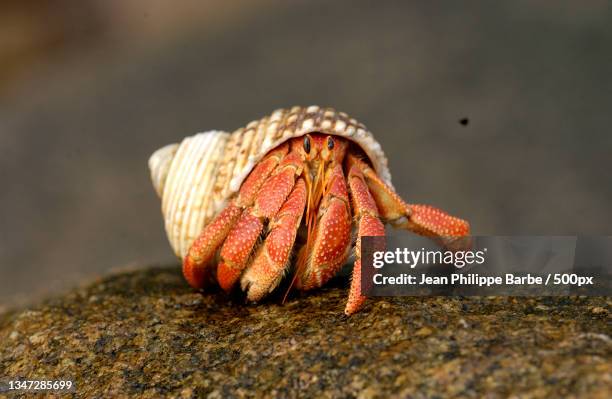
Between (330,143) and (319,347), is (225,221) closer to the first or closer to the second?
(330,143)

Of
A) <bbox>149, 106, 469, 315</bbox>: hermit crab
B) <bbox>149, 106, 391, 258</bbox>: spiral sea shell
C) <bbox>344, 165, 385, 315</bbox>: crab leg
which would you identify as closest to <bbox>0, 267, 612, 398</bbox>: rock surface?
<bbox>344, 165, 385, 315</bbox>: crab leg

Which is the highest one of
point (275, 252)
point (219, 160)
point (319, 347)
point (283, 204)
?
point (219, 160)

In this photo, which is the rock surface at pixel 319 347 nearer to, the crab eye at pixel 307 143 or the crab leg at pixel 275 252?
the crab leg at pixel 275 252

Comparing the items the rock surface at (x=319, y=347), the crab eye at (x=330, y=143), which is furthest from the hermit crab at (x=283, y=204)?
the rock surface at (x=319, y=347)

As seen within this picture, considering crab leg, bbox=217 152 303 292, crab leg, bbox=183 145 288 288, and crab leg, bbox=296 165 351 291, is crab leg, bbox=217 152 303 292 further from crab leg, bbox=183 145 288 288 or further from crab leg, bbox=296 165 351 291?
crab leg, bbox=296 165 351 291

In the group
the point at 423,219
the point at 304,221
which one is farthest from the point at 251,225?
the point at 423,219

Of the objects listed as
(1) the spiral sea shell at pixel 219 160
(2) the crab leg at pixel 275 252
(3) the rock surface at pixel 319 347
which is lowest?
(3) the rock surface at pixel 319 347
